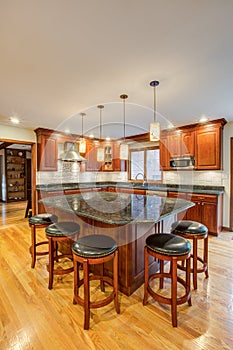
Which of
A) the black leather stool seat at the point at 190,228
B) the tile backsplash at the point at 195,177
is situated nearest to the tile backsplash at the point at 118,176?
the tile backsplash at the point at 195,177

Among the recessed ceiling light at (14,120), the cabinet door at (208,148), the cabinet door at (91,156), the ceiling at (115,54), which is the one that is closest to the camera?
the ceiling at (115,54)

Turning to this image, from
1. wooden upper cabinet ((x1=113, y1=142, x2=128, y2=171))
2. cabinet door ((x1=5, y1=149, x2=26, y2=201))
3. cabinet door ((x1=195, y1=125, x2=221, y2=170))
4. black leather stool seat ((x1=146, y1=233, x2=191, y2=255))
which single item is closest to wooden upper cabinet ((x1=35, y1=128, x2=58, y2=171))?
wooden upper cabinet ((x1=113, y1=142, x2=128, y2=171))

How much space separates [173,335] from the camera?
1.48m

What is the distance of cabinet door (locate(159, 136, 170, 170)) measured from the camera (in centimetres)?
486

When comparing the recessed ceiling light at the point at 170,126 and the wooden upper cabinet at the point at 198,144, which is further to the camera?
the recessed ceiling light at the point at 170,126

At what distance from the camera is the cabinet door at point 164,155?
4.86 metres

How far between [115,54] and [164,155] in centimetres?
344

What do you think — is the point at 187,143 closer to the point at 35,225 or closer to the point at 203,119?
the point at 203,119

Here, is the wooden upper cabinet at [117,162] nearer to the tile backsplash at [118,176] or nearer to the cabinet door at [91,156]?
the tile backsplash at [118,176]

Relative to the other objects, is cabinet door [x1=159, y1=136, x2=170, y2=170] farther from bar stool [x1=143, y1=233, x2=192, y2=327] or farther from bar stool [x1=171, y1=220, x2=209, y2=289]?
bar stool [x1=143, y1=233, x2=192, y2=327]

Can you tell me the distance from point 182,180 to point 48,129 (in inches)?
151

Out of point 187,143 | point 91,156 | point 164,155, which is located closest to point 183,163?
point 187,143

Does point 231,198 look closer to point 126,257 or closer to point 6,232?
point 126,257

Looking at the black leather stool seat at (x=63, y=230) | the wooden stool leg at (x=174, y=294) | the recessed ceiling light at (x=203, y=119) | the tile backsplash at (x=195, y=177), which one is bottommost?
the wooden stool leg at (x=174, y=294)
